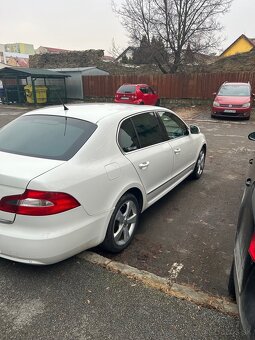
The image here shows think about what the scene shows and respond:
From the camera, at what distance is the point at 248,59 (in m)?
24.9

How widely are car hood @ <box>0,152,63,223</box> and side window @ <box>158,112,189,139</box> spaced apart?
6.84 feet

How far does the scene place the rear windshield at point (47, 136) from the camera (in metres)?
2.67

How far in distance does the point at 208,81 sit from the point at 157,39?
20.5 ft

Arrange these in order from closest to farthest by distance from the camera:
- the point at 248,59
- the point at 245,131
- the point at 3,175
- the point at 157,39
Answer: the point at 3,175
the point at 245,131
the point at 157,39
the point at 248,59

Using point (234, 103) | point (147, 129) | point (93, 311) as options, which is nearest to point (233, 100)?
point (234, 103)

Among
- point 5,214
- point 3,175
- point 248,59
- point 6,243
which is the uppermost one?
point 248,59

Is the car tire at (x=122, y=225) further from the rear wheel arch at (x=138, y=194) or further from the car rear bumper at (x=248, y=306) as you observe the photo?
the car rear bumper at (x=248, y=306)

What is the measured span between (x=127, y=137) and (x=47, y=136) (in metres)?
0.88

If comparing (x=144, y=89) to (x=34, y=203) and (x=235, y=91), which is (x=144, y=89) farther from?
(x=34, y=203)

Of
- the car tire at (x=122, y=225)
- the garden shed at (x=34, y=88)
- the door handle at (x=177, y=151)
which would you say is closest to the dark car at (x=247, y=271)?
the car tire at (x=122, y=225)

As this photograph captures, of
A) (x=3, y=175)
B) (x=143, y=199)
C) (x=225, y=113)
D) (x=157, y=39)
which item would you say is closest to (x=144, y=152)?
(x=143, y=199)

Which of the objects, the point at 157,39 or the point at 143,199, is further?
the point at 157,39

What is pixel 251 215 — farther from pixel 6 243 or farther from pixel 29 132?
pixel 29 132

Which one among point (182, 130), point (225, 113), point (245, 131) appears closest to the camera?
point (182, 130)
